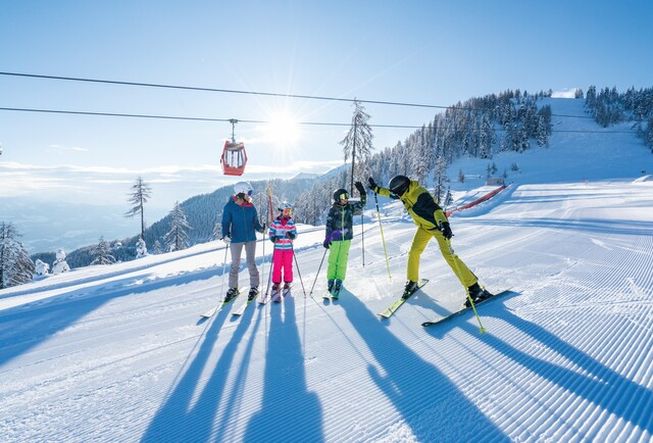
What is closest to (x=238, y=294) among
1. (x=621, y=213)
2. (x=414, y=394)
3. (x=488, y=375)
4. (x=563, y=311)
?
(x=414, y=394)

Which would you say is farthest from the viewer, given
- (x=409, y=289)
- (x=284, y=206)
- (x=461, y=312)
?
(x=284, y=206)

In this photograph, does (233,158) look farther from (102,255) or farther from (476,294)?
(102,255)

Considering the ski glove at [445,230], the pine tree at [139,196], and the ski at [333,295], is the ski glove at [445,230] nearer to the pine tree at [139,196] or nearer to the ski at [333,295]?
the ski at [333,295]

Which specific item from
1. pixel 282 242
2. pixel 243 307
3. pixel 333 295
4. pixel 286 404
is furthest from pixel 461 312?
pixel 243 307

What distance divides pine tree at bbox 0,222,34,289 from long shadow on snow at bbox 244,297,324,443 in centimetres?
3402

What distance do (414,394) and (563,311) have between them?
3.08m

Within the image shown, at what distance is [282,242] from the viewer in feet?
19.8

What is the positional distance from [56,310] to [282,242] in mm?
4187

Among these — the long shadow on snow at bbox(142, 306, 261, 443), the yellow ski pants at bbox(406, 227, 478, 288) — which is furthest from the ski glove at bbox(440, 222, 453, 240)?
the long shadow on snow at bbox(142, 306, 261, 443)

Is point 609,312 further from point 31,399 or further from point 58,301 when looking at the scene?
point 58,301

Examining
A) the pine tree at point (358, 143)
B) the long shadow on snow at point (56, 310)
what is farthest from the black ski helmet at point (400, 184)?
the pine tree at point (358, 143)

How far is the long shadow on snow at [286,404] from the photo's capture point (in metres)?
2.63

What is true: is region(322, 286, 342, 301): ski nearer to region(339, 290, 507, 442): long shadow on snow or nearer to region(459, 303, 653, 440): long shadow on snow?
region(339, 290, 507, 442): long shadow on snow

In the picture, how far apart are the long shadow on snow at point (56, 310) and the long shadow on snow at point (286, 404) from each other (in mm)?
3411
